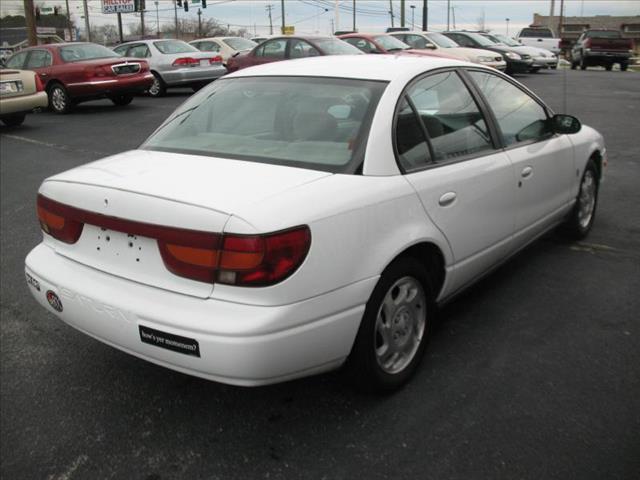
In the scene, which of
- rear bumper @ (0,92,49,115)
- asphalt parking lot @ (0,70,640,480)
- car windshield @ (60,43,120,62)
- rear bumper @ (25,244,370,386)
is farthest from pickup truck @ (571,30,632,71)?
rear bumper @ (25,244,370,386)

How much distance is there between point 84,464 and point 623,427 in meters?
2.18

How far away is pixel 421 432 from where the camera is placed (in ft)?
9.06

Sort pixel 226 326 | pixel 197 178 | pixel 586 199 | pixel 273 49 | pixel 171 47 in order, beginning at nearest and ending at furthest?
1. pixel 226 326
2. pixel 197 178
3. pixel 586 199
4. pixel 273 49
5. pixel 171 47

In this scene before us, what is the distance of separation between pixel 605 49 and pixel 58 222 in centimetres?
2887

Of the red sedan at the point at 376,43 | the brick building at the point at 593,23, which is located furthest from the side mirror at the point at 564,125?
the brick building at the point at 593,23

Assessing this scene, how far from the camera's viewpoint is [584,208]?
5.21 meters

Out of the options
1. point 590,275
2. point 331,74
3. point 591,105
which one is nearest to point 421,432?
point 331,74

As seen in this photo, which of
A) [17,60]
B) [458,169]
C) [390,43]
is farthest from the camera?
[390,43]

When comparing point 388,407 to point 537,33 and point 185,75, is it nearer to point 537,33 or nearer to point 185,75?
point 185,75

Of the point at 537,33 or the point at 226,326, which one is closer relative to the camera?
the point at 226,326

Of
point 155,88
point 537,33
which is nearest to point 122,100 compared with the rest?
point 155,88

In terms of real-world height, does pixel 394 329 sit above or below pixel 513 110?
below

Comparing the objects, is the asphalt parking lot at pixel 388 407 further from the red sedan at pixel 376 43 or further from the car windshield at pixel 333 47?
the red sedan at pixel 376 43

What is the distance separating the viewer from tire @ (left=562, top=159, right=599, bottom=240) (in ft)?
16.6
